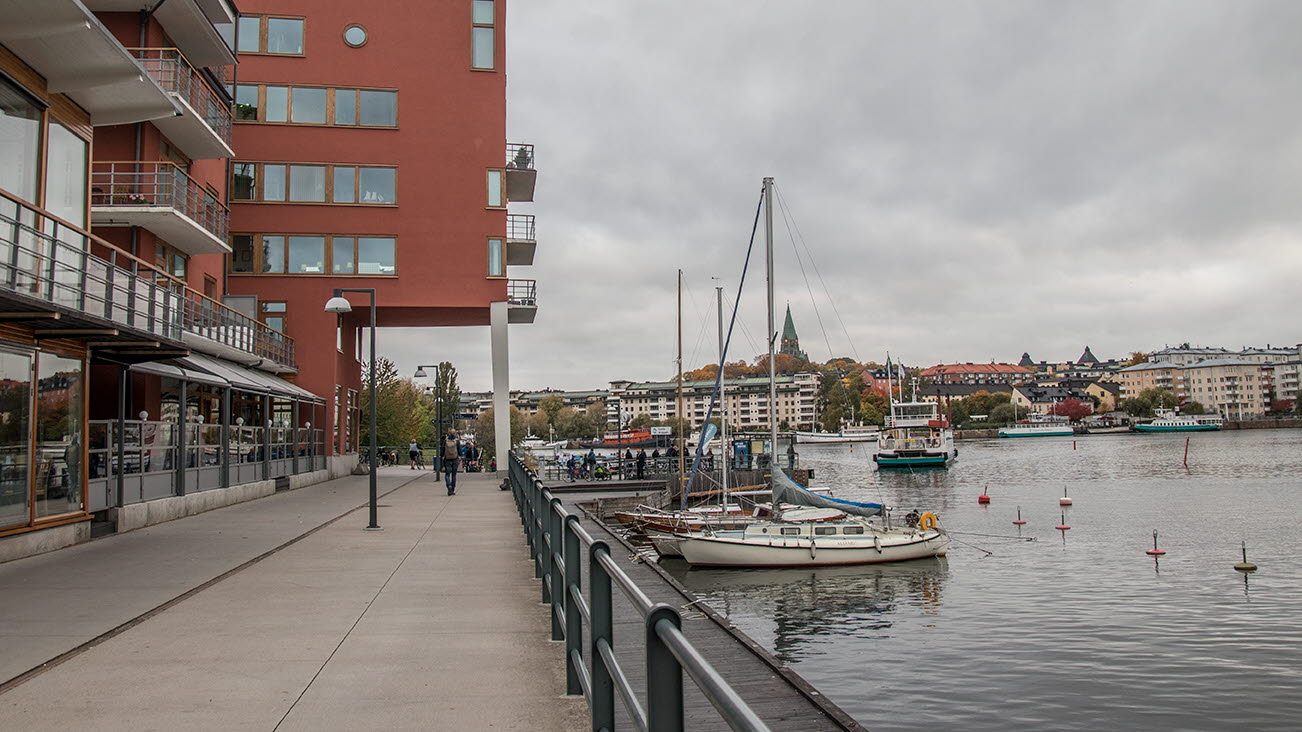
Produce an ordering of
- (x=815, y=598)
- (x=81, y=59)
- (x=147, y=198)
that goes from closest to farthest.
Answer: (x=81, y=59)
(x=815, y=598)
(x=147, y=198)

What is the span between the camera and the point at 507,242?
4056 centimetres

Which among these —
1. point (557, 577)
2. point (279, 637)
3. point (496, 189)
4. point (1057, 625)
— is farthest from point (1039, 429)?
point (279, 637)

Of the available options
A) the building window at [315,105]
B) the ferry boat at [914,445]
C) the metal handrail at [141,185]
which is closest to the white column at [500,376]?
the building window at [315,105]

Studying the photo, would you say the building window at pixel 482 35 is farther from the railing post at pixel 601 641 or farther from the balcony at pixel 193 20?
the railing post at pixel 601 641

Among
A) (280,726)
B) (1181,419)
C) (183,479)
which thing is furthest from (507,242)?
(1181,419)

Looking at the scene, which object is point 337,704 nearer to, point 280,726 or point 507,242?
point 280,726

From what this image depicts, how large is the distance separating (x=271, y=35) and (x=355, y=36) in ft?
10.9

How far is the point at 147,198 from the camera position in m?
25.6

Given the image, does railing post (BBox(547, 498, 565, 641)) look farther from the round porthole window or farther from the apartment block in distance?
the round porthole window

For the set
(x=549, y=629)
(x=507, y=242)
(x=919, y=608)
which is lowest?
(x=919, y=608)

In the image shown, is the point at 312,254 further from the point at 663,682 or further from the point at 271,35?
the point at 663,682

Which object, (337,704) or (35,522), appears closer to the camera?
(337,704)

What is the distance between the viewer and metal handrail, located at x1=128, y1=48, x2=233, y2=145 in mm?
25359

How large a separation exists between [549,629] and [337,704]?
2.87 metres
